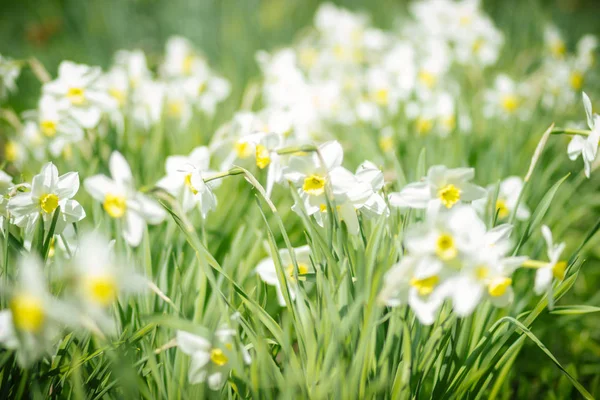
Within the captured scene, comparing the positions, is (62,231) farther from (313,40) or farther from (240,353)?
(313,40)

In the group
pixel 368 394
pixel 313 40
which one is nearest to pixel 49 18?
pixel 313 40

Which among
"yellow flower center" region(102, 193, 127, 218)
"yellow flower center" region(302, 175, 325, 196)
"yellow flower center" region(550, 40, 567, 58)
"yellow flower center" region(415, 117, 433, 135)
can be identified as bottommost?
"yellow flower center" region(415, 117, 433, 135)

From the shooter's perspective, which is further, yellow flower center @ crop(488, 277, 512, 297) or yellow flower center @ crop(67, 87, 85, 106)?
yellow flower center @ crop(67, 87, 85, 106)

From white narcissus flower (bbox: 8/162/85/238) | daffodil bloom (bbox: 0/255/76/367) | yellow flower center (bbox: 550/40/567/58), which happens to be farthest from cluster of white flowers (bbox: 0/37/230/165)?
yellow flower center (bbox: 550/40/567/58)

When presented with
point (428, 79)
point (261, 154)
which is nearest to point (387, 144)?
point (428, 79)

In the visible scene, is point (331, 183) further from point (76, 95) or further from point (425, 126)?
point (425, 126)

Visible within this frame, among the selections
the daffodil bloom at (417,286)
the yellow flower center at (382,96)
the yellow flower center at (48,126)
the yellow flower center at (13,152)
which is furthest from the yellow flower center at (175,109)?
the daffodil bloom at (417,286)

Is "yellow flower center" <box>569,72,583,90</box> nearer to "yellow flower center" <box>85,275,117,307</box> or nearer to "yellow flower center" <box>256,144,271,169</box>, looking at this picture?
"yellow flower center" <box>256,144,271,169</box>
